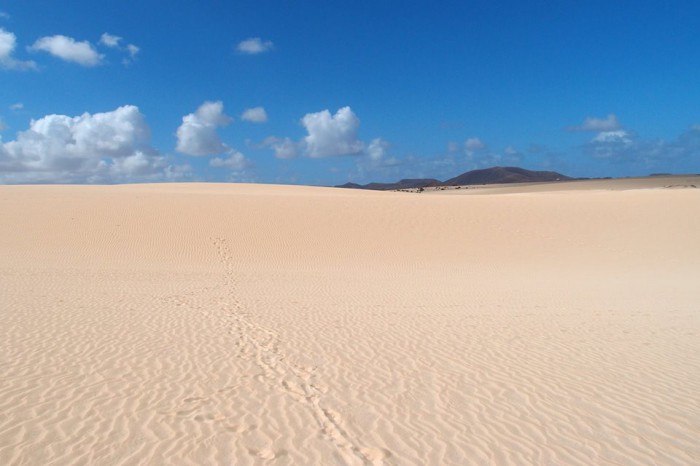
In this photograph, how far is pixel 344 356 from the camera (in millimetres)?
7488

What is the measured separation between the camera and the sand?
4.62 m

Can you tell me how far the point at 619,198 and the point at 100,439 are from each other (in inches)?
1310

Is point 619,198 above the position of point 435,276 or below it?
above

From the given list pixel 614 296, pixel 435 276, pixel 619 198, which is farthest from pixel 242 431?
pixel 619 198

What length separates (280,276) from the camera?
1694cm

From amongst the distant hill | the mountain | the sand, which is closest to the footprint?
the sand

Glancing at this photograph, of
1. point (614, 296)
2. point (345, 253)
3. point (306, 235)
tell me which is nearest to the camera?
point (614, 296)

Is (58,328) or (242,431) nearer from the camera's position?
(242,431)

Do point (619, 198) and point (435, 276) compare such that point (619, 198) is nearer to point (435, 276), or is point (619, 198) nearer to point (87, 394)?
point (435, 276)

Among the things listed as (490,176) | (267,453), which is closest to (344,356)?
(267,453)

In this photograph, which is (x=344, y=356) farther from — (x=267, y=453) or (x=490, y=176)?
(x=490, y=176)

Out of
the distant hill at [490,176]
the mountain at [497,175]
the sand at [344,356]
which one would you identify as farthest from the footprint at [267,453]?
the mountain at [497,175]

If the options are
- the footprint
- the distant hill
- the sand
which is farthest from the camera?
the distant hill

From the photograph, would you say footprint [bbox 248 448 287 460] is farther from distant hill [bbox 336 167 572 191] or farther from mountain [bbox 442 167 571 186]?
mountain [bbox 442 167 571 186]
